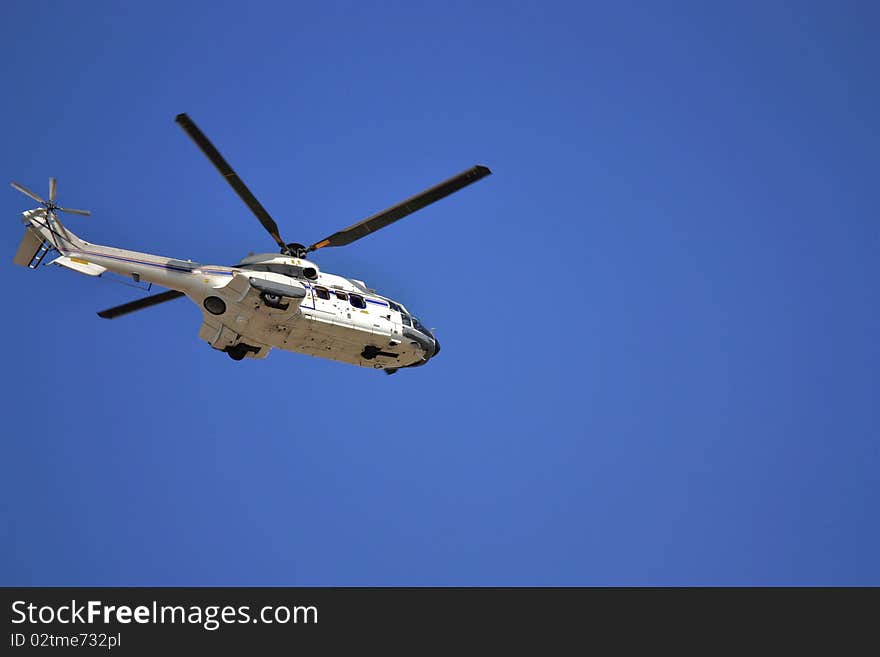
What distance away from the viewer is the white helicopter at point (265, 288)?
142 feet

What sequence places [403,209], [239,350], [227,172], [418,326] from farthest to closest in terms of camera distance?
[418,326] < [239,350] < [403,209] < [227,172]

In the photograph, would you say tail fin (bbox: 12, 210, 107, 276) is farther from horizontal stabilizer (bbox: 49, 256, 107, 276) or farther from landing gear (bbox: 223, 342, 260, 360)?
landing gear (bbox: 223, 342, 260, 360)

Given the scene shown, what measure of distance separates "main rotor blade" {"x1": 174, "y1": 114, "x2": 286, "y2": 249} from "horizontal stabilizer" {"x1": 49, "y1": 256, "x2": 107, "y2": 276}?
15.6ft

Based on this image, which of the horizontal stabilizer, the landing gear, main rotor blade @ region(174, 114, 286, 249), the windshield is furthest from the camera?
the windshield

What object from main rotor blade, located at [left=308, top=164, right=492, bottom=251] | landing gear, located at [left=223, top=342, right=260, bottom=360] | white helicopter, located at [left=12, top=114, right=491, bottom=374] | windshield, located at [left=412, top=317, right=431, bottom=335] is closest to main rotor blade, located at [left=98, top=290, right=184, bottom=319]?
white helicopter, located at [left=12, top=114, right=491, bottom=374]

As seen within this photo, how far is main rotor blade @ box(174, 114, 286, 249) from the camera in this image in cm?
4178

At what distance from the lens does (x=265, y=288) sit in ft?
144

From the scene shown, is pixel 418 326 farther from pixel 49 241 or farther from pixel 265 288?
pixel 49 241

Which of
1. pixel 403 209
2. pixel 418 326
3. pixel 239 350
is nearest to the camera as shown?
pixel 403 209

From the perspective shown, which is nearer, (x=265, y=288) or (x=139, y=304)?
(x=265, y=288)

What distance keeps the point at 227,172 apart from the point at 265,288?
12.3ft

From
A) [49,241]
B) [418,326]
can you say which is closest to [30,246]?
[49,241]
